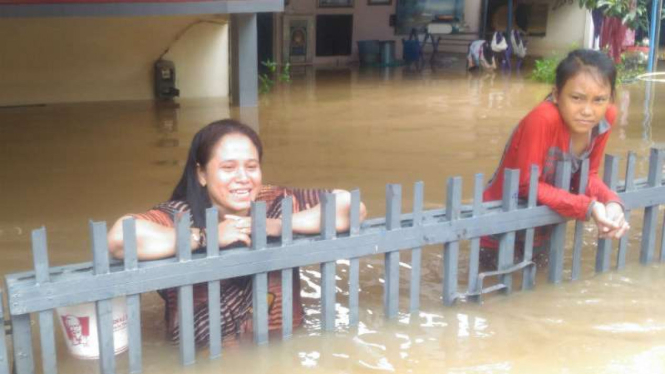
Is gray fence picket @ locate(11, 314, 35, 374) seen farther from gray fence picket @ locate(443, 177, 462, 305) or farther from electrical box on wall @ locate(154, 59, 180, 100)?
electrical box on wall @ locate(154, 59, 180, 100)

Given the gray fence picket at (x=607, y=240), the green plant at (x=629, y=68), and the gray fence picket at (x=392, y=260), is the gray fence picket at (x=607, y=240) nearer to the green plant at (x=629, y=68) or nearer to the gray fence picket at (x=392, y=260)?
the gray fence picket at (x=392, y=260)

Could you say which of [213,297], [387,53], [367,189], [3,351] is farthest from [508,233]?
[387,53]

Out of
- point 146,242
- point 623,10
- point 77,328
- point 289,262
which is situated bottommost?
point 77,328

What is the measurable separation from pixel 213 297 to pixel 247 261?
0.63ft

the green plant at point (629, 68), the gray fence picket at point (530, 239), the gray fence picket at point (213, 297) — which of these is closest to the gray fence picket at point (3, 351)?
the gray fence picket at point (213, 297)

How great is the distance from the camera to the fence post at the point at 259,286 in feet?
10.4

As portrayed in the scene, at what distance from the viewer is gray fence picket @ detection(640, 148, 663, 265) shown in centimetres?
438

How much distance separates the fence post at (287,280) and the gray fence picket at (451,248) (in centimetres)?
73

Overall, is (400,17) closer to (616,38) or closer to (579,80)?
(616,38)

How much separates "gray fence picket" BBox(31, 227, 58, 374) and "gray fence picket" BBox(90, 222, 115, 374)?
0.54 ft

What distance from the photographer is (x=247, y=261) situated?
320 cm

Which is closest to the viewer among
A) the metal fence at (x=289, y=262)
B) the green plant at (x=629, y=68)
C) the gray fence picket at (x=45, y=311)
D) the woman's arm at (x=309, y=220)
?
the gray fence picket at (x=45, y=311)

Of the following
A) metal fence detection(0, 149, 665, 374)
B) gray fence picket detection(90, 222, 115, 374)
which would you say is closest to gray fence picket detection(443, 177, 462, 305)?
metal fence detection(0, 149, 665, 374)

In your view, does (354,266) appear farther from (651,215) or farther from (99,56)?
(99,56)
